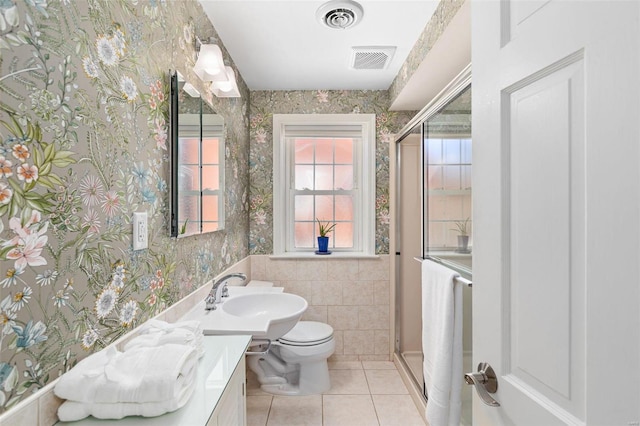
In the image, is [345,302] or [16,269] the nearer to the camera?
[16,269]

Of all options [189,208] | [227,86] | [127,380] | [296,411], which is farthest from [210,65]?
[296,411]

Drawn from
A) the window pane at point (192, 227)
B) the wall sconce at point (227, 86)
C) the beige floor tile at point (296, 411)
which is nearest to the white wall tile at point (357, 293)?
the beige floor tile at point (296, 411)

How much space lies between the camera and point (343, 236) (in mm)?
3010

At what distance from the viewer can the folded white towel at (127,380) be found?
0.73m

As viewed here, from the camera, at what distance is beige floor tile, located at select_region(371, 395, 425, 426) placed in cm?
200

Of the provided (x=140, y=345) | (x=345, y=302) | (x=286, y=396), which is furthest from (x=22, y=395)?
(x=345, y=302)

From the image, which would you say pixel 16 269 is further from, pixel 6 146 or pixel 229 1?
pixel 229 1

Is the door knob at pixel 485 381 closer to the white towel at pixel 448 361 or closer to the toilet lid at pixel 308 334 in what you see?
the white towel at pixel 448 361

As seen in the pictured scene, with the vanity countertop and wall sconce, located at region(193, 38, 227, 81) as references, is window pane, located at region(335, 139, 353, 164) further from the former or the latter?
the vanity countertop

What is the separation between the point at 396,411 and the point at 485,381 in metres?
1.61

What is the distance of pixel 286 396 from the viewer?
2.25 m

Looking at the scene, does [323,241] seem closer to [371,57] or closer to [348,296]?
[348,296]

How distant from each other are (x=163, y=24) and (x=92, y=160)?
0.74 meters

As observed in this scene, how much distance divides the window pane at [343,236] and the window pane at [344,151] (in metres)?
0.58
